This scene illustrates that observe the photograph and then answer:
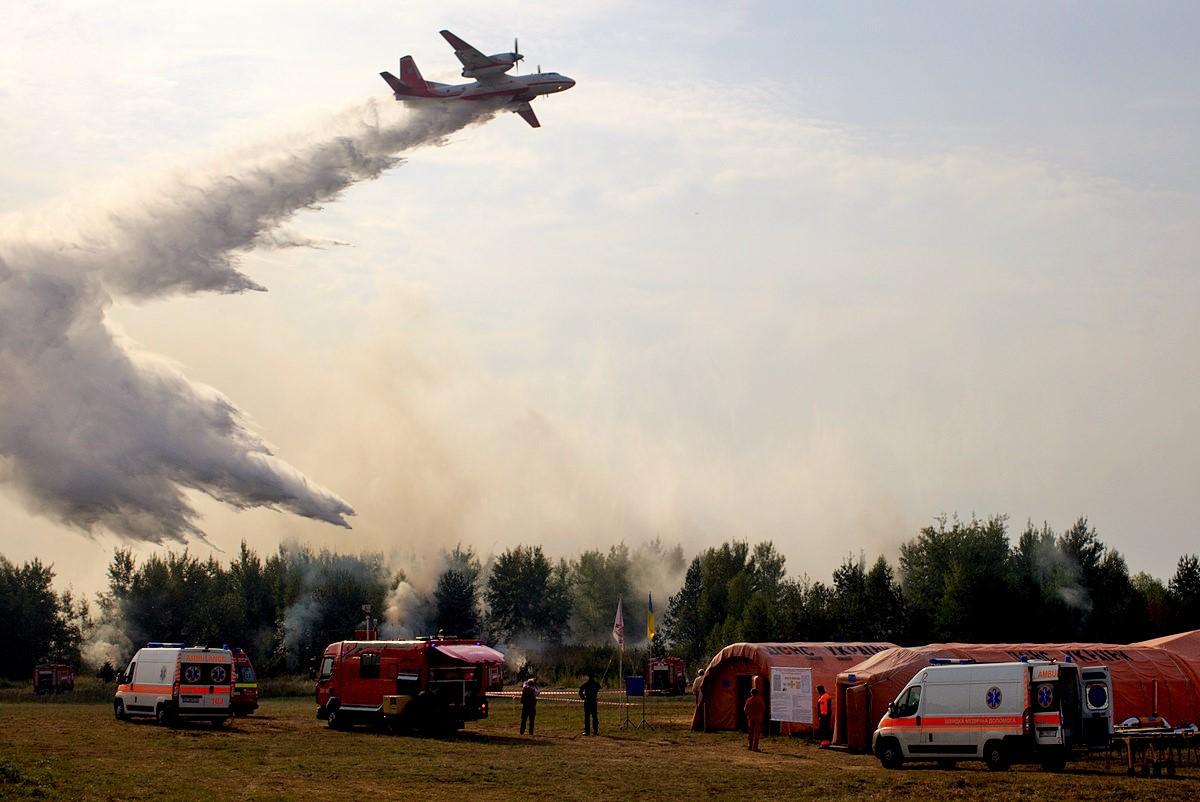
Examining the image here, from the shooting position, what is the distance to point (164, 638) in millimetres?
99875

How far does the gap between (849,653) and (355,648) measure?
17104mm

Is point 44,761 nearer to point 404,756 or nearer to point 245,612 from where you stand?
point 404,756

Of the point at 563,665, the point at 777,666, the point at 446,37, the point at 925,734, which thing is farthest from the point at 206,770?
the point at 563,665

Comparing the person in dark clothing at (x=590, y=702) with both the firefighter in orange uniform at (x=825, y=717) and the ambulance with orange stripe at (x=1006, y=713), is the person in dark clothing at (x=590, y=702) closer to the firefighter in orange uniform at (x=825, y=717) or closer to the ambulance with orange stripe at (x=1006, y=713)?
the firefighter in orange uniform at (x=825, y=717)

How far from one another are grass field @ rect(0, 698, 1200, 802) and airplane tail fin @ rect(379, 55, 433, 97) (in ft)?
92.9

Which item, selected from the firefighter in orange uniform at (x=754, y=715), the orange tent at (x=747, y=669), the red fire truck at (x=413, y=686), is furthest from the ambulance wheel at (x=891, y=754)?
the red fire truck at (x=413, y=686)

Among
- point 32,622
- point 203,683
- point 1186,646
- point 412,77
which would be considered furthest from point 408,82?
→ point 32,622

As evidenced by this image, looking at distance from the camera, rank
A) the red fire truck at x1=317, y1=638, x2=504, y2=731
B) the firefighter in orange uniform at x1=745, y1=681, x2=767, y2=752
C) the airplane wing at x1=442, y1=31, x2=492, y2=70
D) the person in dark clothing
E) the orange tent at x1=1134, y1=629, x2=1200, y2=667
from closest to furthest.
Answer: the firefighter in orange uniform at x1=745, y1=681, x2=767, y2=752
the orange tent at x1=1134, y1=629, x2=1200, y2=667
the red fire truck at x1=317, y1=638, x2=504, y2=731
the person in dark clothing
the airplane wing at x1=442, y1=31, x2=492, y2=70

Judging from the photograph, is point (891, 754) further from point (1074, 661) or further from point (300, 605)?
point (300, 605)

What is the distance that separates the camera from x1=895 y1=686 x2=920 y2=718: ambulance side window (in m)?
30.1

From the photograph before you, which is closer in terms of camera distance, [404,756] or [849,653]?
[404,756]

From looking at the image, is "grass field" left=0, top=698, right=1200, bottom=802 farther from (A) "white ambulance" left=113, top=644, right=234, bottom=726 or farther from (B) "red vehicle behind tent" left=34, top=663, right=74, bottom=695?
(B) "red vehicle behind tent" left=34, top=663, right=74, bottom=695

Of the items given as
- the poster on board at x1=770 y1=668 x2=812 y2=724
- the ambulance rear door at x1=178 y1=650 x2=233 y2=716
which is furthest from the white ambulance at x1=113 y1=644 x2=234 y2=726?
the poster on board at x1=770 y1=668 x2=812 y2=724

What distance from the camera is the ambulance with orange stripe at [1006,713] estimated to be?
2770 centimetres
